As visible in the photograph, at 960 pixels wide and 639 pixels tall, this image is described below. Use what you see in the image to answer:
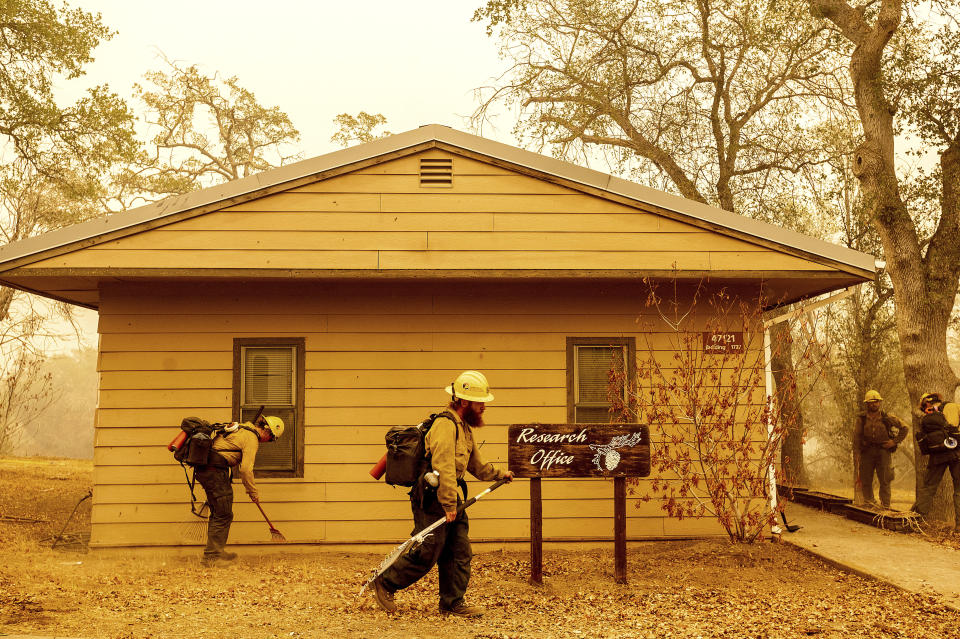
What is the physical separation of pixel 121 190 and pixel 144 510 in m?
21.8

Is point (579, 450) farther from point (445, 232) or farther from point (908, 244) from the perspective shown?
point (908, 244)

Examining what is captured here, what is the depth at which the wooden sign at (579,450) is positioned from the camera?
7.92m

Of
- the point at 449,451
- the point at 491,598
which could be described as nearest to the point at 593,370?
the point at 491,598

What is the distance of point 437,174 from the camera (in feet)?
30.5

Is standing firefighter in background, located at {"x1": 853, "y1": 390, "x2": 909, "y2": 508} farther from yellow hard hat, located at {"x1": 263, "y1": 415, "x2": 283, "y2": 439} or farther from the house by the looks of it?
yellow hard hat, located at {"x1": 263, "y1": 415, "x2": 283, "y2": 439}

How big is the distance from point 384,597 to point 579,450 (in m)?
2.31

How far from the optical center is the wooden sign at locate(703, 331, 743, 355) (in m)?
9.52

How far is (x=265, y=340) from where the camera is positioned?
9688 millimetres

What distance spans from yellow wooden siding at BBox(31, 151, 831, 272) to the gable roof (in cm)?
9

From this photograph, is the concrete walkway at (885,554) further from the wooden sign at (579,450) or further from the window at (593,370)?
the window at (593,370)

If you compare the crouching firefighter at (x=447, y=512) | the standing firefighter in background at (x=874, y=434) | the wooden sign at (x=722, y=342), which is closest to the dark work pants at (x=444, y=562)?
the crouching firefighter at (x=447, y=512)

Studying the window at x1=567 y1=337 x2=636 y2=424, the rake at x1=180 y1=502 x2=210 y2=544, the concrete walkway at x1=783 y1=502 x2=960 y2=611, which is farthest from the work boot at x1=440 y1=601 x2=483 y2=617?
the concrete walkway at x1=783 y1=502 x2=960 y2=611

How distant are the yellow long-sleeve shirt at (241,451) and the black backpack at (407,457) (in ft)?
8.51

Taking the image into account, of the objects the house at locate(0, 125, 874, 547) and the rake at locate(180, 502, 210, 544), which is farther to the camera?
the rake at locate(180, 502, 210, 544)
